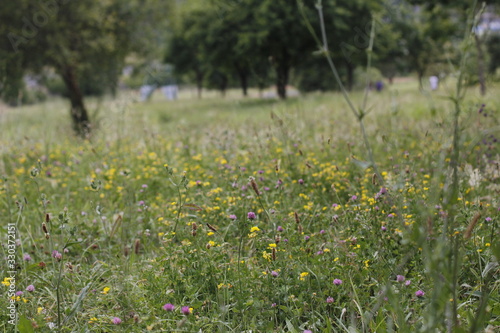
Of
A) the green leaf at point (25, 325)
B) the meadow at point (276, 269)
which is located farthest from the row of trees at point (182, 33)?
the green leaf at point (25, 325)

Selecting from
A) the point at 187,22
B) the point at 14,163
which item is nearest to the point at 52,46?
the point at 14,163

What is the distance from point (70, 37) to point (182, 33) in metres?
22.2

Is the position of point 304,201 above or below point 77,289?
above

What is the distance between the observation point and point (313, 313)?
2398 millimetres

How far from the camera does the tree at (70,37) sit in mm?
12133

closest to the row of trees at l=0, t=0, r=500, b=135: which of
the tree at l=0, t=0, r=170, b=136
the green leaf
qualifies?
the tree at l=0, t=0, r=170, b=136

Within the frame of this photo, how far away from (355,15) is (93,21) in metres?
15.4

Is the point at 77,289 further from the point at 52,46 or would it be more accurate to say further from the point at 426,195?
the point at 52,46

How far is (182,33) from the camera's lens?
3447 centimetres

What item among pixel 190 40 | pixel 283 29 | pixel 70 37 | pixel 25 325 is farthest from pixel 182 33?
pixel 25 325

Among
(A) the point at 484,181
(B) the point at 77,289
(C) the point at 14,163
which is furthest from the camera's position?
(C) the point at 14,163

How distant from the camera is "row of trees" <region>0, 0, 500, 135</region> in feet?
39.5

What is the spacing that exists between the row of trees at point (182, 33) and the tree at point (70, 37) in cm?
3

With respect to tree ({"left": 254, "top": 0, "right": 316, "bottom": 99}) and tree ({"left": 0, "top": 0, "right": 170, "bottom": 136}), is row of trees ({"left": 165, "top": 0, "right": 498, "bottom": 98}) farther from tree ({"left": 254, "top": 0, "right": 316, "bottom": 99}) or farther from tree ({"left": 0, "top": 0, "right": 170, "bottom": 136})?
tree ({"left": 0, "top": 0, "right": 170, "bottom": 136})
